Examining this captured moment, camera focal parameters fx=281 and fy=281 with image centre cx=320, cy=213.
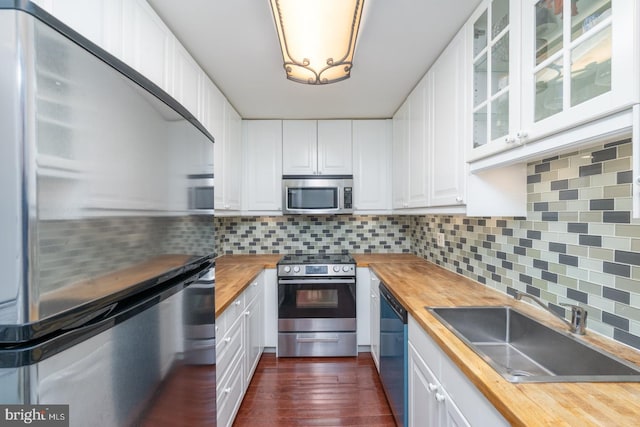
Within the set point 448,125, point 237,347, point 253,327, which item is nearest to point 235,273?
point 253,327

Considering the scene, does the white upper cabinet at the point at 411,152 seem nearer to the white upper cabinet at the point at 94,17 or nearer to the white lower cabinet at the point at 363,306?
the white lower cabinet at the point at 363,306

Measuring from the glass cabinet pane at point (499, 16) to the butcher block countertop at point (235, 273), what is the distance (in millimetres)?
1797

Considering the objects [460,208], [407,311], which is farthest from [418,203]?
[407,311]

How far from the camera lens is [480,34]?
1.36 metres

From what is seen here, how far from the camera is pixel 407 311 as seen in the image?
57.6 inches

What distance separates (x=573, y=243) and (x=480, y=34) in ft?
3.43

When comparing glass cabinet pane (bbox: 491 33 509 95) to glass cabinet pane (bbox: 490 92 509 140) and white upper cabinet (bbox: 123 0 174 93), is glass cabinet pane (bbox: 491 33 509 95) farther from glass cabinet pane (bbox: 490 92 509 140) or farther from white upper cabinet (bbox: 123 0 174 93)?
white upper cabinet (bbox: 123 0 174 93)

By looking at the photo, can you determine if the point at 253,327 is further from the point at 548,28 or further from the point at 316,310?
the point at 548,28

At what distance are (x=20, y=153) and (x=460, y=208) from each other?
1659 millimetres

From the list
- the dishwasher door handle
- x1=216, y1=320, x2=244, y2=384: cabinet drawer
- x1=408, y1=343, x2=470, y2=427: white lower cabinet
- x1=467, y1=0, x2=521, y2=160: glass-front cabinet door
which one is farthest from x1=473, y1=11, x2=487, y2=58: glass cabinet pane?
the dishwasher door handle

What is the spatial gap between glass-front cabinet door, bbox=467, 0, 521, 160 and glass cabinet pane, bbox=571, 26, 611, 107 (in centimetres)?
23

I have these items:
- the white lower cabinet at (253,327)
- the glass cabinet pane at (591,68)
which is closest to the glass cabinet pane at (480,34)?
the glass cabinet pane at (591,68)

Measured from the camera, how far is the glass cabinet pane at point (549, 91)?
2.91 ft

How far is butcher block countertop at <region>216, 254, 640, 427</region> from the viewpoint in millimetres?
656
